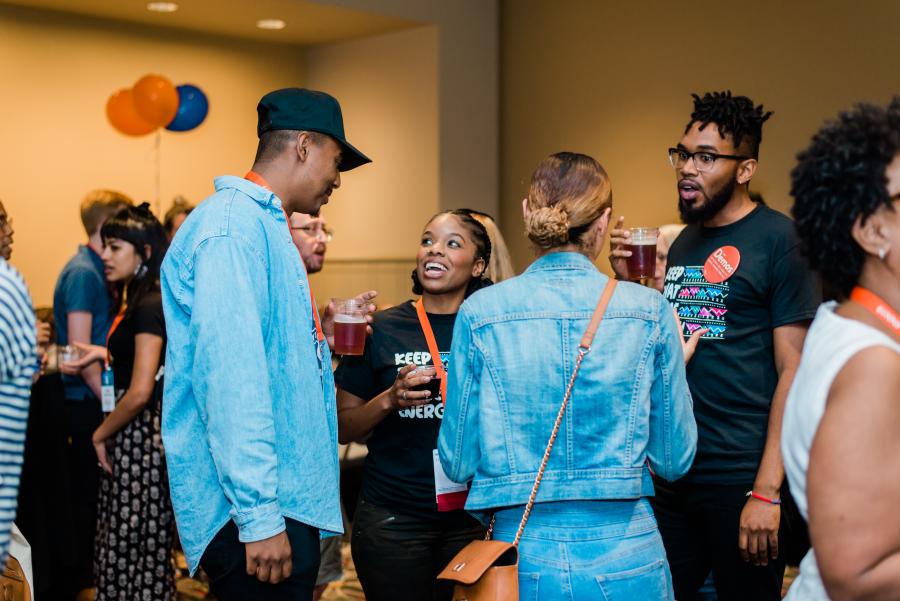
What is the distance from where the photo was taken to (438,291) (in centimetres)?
282

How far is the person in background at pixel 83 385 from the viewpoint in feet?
14.2

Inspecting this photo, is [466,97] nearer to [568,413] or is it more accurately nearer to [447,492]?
[447,492]

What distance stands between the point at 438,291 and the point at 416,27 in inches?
192

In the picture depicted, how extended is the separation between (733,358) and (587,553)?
35.9 inches

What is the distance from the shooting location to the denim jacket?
189 cm

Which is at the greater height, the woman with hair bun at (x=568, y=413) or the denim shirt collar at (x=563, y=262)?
the denim shirt collar at (x=563, y=262)

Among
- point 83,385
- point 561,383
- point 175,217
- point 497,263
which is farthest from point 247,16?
point 561,383

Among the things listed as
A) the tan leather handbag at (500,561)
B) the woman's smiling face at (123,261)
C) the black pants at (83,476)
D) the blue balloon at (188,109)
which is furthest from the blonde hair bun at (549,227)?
the blue balloon at (188,109)

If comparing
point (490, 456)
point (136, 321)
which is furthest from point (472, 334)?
point (136, 321)

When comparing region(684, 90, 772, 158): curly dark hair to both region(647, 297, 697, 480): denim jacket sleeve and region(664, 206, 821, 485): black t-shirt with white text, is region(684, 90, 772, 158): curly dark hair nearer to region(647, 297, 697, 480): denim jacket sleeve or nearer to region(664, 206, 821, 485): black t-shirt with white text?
region(664, 206, 821, 485): black t-shirt with white text

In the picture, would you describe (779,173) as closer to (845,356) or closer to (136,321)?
(136,321)

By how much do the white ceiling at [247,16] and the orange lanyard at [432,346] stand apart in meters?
4.45

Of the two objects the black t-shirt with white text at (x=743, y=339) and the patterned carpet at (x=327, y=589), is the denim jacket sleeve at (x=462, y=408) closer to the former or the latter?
the black t-shirt with white text at (x=743, y=339)

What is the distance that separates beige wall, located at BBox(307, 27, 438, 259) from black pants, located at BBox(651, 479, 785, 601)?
4.74 m
